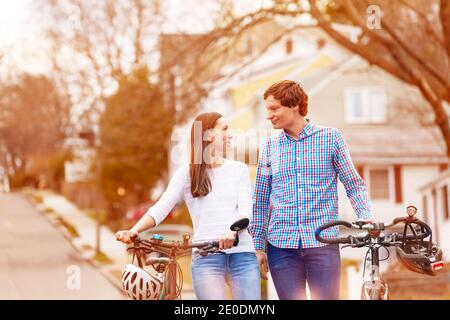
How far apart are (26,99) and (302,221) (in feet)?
60.4

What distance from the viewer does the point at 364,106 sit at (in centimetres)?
2994

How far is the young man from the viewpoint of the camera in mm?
3830

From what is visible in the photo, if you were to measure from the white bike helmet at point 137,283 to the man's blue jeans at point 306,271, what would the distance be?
2.19 feet

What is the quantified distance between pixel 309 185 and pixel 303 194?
0.05 metres

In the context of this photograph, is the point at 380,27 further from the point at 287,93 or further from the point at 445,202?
the point at 445,202

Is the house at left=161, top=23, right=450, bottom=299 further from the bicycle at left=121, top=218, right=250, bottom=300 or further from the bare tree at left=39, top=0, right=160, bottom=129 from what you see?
the bicycle at left=121, top=218, right=250, bottom=300

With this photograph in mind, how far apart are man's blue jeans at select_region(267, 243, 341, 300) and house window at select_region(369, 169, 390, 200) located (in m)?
25.7

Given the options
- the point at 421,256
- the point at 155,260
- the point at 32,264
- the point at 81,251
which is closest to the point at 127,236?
the point at 155,260

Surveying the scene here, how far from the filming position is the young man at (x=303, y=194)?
12.6 ft

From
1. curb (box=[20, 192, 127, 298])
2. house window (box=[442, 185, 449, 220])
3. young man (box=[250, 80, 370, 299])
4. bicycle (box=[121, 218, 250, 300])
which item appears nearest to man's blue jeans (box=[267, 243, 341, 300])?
young man (box=[250, 80, 370, 299])

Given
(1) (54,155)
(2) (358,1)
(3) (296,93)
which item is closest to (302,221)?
(3) (296,93)

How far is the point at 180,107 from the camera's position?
1209 centimetres

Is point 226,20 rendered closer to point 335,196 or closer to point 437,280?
point 437,280
